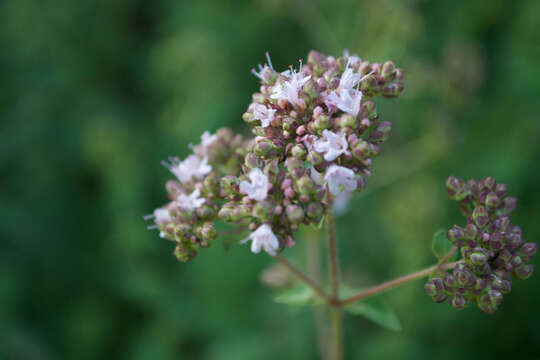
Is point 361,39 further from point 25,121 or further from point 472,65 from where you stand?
point 25,121

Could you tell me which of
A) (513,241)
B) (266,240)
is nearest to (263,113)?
(266,240)

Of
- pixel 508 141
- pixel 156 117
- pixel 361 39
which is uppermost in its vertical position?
pixel 156 117

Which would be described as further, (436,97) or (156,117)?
(156,117)

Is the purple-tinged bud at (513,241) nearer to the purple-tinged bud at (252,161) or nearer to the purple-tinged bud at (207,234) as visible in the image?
the purple-tinged bud at (252,161)

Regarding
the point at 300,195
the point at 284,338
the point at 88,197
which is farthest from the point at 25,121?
the point at 300,195

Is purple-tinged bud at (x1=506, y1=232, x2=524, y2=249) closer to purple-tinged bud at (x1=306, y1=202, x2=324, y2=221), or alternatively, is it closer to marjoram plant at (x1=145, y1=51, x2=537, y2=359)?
marjoram plant at (x1=145, y1=51, x2=537, y2=359)

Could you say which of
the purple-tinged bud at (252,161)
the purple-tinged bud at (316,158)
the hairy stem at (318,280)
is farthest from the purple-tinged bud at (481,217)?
the hairy stem at (318,280)

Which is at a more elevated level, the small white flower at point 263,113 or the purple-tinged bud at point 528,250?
the small white flower at point 263,113
